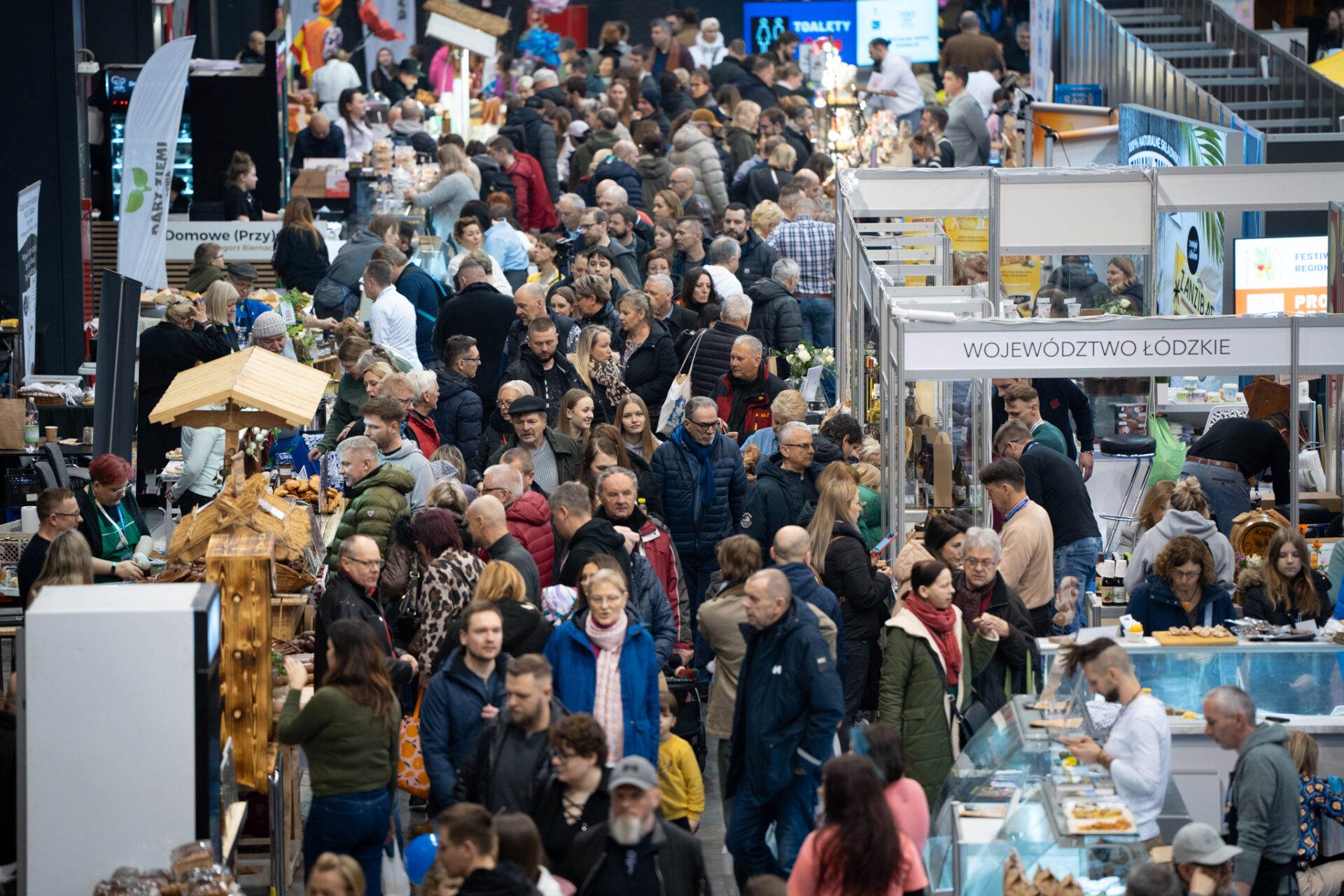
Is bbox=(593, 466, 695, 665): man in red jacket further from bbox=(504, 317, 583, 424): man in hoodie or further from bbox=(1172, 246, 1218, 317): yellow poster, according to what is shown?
bbox=(1172, 246, 1218, 317): yellow poster

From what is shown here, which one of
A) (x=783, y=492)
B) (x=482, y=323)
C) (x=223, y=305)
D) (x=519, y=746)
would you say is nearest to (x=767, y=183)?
(x=482, y=323)

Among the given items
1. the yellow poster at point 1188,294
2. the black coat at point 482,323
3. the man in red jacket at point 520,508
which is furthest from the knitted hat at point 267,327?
the yellow poster at point 1188,294

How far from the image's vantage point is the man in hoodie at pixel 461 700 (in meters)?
6.01

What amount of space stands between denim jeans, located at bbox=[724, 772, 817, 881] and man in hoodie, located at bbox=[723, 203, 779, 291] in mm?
6877

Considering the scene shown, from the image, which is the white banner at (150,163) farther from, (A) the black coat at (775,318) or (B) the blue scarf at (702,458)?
(B) the blue scarf at (702,458)

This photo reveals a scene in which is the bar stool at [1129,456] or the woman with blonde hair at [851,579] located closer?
the woman with blonde hair at [851,579]

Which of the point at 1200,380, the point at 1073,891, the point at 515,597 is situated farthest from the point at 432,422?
the point at 1200,380

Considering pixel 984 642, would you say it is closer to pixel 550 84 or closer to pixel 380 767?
pixel 380 767

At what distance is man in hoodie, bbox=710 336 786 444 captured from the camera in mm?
9750

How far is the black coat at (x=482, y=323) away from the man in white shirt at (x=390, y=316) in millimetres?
207

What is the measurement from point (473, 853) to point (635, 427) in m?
4.17

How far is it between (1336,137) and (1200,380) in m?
2.54

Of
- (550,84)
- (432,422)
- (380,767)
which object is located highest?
(550,84)

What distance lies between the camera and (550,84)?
19.9 metres
